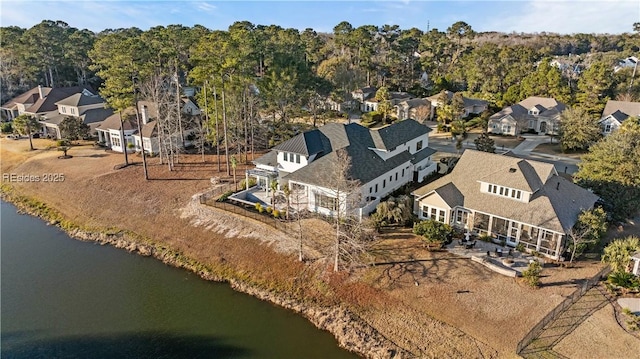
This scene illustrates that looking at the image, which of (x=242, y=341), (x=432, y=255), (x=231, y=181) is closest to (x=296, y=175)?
(x=231, y=181)

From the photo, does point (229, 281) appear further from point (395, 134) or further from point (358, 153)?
point (395, 134)

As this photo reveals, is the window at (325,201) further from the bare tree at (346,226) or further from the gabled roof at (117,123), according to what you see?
the gabled roof at (117,123)

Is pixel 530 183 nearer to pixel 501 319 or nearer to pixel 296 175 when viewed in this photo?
pixel 501 319

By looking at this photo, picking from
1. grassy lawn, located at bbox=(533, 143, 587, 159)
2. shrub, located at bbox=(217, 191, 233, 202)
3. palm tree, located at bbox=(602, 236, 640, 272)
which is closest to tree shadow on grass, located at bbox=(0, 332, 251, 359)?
shrub, located at bbox=(217, 191, 233, 202)

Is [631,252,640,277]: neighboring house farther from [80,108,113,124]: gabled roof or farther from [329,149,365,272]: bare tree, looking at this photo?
[80,108,113,124]: gabled roof

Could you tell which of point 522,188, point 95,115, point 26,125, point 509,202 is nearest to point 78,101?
point 95,115

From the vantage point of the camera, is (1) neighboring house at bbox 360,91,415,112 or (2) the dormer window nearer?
(2) the dormer window
